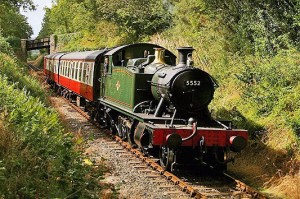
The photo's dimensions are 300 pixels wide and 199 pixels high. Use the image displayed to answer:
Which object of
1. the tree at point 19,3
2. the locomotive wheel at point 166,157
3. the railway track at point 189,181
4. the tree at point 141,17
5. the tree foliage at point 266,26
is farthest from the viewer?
the tree at point 141,17

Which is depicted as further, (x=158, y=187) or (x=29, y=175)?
(x=158, y=187)

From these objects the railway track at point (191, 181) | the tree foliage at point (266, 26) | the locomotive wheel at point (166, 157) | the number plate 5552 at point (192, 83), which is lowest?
the railway track at point (191, 181)

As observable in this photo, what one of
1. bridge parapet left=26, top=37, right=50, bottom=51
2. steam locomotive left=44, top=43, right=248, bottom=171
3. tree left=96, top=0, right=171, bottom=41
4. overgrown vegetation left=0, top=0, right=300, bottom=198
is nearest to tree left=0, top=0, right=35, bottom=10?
overgrown vegetation left=0, top=0, right=300, bottom=198

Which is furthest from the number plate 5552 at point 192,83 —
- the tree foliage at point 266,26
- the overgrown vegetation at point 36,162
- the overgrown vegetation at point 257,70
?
the tree foliage at point 266,26

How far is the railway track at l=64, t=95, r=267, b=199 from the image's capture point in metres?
8.30

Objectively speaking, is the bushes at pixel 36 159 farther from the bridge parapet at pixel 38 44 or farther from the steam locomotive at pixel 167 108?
the bridge parapet at pixel 38 44

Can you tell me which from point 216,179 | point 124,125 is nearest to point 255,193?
point 216,179

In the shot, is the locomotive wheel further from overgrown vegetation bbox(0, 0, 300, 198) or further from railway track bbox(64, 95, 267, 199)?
overgrown vegetation bbox(0, 0, 300, 198)

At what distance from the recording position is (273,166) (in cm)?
1007

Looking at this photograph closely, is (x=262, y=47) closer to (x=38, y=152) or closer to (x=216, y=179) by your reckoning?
(x=216, y=179)

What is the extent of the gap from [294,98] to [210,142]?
316 centimetres

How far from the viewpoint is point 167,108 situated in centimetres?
1050

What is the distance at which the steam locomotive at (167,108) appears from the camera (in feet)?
30.5

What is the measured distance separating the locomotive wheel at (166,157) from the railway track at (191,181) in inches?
5.2
